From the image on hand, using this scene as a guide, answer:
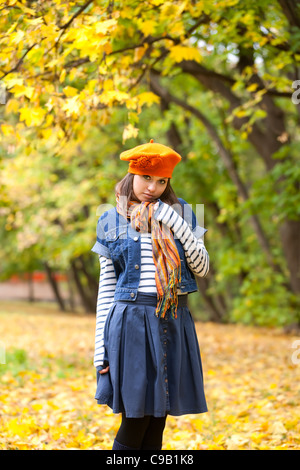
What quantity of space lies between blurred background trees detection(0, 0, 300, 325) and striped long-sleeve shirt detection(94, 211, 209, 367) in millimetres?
1615

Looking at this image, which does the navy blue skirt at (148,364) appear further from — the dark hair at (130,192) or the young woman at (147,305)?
the dark hair at (130,192)

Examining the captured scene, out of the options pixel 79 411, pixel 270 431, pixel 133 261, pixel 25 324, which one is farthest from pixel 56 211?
pixel 133 261

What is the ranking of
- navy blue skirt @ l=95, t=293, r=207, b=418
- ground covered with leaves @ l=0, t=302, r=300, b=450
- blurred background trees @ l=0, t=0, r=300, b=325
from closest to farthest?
navy blue skirt @ l=95, t=293, r=207, b=418
ground covered with leaves @ l=0, t=302, r=300, b=450
blurred background trees @ l=0, t=0, r=300, b=325

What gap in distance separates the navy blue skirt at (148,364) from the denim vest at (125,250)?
0.28 ft

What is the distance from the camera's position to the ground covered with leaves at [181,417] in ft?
13.7

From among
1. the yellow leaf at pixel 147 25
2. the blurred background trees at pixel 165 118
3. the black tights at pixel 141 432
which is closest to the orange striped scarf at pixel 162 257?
the black tights at pixel 141 432

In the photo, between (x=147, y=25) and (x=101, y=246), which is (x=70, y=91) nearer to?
(x=147, y=25)

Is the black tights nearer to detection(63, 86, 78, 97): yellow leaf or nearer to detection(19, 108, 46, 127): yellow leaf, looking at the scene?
detection(19, 108, 46, 127): yellow leaf

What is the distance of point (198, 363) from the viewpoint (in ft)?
9.36

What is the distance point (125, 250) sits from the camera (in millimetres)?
2801

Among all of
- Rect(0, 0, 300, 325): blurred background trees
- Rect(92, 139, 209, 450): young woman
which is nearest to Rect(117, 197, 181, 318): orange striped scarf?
Rect(92, 139, 209, 450): young woman

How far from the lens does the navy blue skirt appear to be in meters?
2.67

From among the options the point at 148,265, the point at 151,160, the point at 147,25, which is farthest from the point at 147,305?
the point at 147,25

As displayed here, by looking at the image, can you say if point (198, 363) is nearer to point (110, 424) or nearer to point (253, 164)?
point (110, 424)
